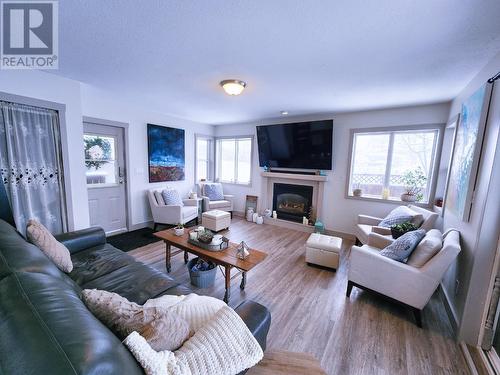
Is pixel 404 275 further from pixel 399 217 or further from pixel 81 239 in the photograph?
pixel 81 239

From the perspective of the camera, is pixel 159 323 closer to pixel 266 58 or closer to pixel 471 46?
pixel 266 58

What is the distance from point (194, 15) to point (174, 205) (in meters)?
3.27

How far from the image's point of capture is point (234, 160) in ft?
18.6

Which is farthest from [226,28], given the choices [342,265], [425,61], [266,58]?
[342,265]

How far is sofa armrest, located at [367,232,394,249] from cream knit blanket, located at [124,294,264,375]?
2341mm

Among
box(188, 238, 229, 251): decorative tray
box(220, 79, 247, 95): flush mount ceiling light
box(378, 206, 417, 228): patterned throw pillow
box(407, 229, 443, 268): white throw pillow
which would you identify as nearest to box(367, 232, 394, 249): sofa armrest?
box(378, 206, 417, 228): patterned throw pillow

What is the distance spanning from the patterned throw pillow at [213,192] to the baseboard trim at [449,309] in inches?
168

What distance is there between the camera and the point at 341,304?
2195mm

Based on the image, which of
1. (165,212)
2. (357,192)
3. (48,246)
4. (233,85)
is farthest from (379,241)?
(165,212)

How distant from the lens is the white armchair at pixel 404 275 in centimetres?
180

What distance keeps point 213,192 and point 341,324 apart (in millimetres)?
3916

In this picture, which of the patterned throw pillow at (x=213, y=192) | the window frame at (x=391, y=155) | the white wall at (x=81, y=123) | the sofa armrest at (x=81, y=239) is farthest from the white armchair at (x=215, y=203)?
the window frame at (x=391, y=155)

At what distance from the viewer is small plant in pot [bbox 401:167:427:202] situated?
3414 mm

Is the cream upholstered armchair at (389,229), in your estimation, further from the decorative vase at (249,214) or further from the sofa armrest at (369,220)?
the decorative vase at (249,214)
